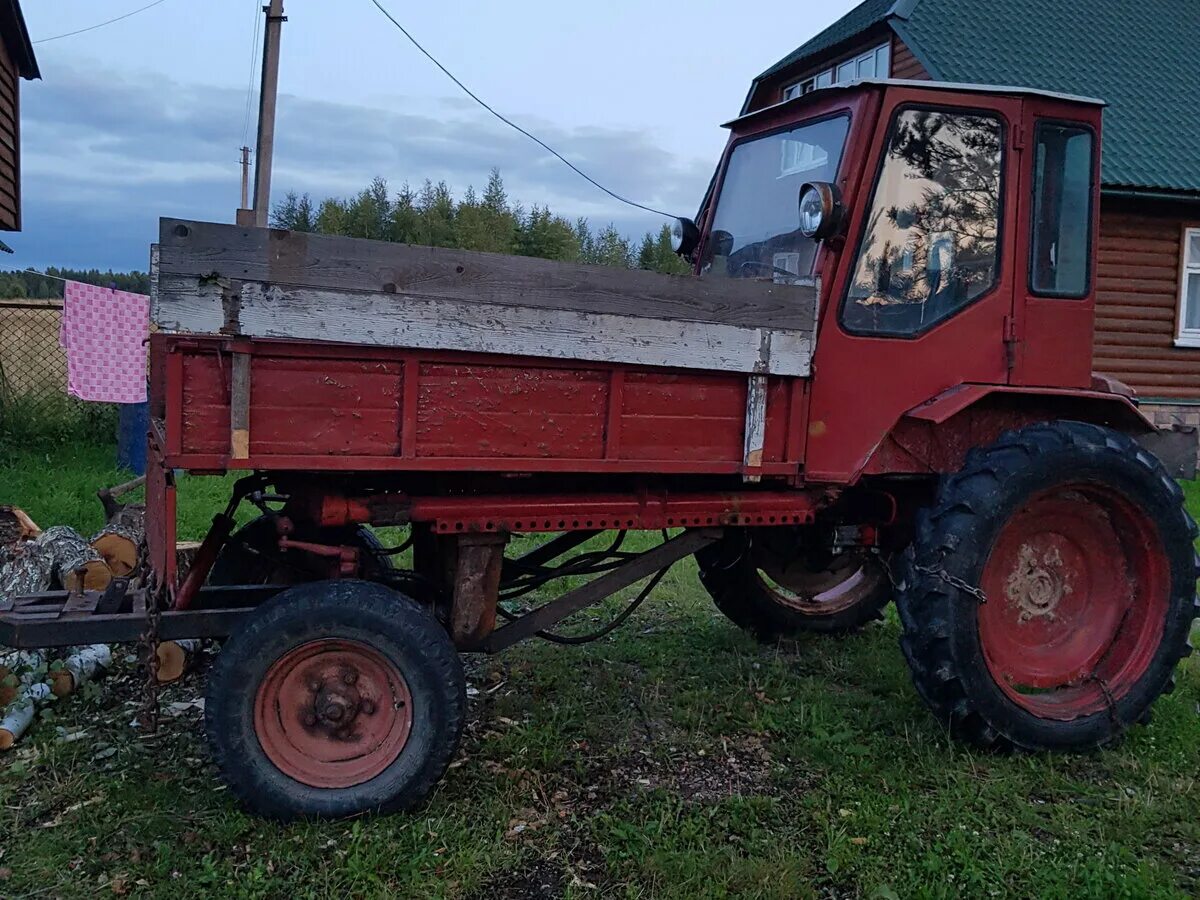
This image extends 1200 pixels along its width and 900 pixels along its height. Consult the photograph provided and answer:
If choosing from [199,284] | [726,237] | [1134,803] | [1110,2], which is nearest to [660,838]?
[1134,803]

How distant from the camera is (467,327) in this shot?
342cm

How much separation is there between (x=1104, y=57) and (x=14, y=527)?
1441cm

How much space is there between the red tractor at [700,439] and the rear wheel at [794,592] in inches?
22.5

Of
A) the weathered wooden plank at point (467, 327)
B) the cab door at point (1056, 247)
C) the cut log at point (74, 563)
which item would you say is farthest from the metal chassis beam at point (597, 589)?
the cut log at point (74, 563)

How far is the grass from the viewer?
3.21m

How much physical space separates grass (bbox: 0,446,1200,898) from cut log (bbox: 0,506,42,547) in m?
2.22

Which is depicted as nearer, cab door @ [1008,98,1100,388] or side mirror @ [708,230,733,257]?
cab door @ [1008,98,1100,388]

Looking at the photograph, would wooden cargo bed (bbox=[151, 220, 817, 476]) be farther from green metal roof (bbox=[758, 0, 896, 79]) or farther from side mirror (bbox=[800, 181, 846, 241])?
green metal roof (bbox=[758, 0, 896, 79])

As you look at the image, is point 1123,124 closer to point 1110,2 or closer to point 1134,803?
point 1110,2

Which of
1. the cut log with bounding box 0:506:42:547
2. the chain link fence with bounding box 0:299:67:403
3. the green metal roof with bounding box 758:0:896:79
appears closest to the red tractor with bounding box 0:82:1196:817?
the cut log with bounding box 0:506:42:547

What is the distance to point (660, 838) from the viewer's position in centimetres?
346

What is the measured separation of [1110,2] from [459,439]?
16.0 m

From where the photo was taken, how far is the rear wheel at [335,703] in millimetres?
3385

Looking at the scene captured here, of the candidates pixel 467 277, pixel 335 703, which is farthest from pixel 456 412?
pixel 335 703
